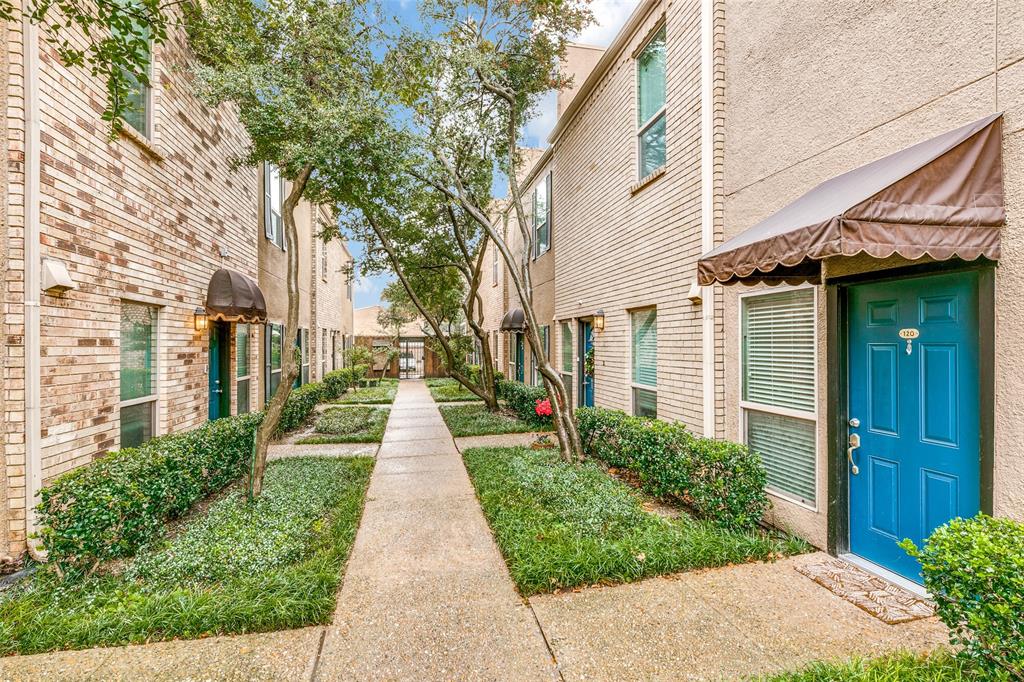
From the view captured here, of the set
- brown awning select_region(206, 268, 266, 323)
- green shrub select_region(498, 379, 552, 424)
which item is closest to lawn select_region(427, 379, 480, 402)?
green shrub select_region(498, 379, 552, 424)

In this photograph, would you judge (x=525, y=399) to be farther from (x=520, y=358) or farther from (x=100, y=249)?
(x=100, y=249)

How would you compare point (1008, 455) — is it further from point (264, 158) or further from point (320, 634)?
point (264, 158)

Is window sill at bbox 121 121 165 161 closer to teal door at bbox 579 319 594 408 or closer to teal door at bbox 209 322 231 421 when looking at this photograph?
teal door at bbox 209 322 231 421

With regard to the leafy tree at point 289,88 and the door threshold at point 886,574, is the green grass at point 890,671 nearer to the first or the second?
the door threshold at point 886,574

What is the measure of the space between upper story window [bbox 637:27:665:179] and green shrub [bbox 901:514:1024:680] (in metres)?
5.38

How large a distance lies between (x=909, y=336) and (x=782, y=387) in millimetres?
1277

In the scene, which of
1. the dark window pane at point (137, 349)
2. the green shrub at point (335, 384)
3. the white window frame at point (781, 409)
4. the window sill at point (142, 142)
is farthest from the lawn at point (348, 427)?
the white window frame at point (781, 409)

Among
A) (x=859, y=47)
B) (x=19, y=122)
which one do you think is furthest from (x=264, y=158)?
(x=859, y=47)

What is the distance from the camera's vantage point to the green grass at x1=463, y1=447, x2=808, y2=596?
377 centimetres

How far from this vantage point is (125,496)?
3.82 m

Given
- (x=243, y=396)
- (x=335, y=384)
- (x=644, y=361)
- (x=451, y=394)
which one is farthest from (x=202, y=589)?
(x=451, y=394)

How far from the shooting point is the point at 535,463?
23.0 ft

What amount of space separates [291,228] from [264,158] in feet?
5.78

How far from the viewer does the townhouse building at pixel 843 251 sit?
2.91 metres
